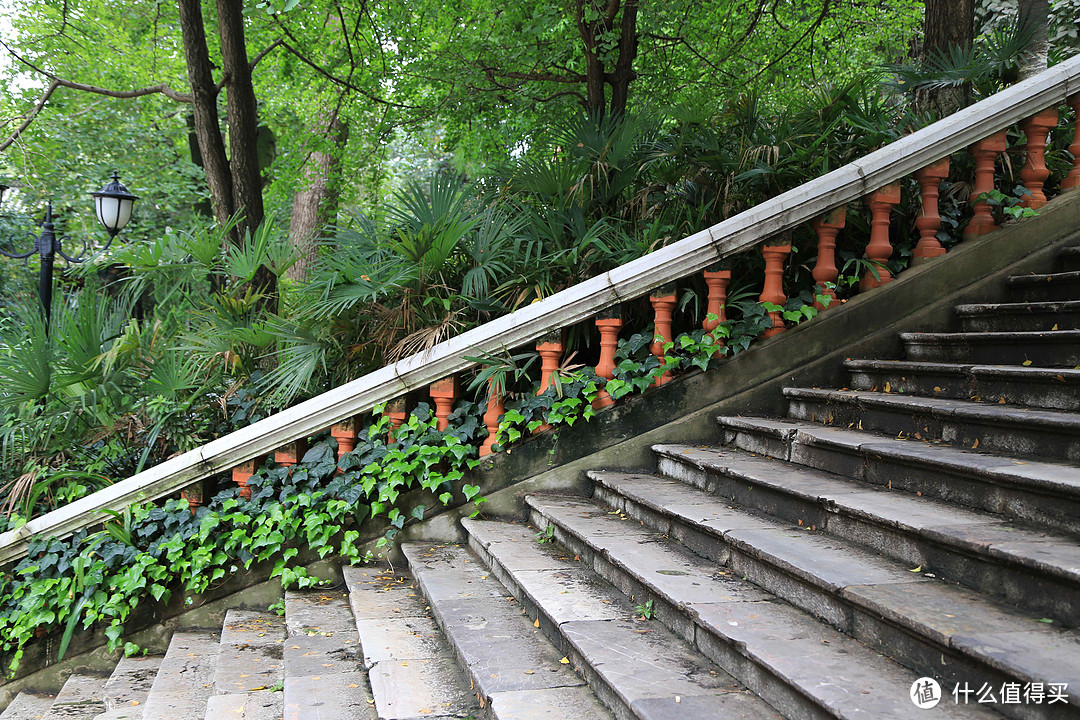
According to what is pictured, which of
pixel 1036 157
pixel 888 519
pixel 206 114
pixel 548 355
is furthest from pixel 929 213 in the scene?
pixel 206 114

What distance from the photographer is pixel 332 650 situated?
324cm

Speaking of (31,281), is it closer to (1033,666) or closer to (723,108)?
(723,108)

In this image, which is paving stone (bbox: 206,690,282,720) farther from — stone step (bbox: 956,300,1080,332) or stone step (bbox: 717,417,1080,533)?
stone step (bbox: 956,300,1080,332)

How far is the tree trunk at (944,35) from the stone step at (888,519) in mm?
3003

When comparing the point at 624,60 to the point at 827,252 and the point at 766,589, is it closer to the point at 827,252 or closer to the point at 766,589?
the point at 827,252

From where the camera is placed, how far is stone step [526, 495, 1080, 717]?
6.08 ft

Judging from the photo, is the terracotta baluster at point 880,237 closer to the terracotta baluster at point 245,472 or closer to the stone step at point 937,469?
the stone step at point 937,469

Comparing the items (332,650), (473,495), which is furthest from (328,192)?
(332,650)

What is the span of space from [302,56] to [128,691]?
253 inches

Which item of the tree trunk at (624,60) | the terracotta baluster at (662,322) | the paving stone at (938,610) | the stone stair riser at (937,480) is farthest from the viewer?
the tree trunk at (624,60)

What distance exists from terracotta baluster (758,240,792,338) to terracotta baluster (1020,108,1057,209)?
4.88ft

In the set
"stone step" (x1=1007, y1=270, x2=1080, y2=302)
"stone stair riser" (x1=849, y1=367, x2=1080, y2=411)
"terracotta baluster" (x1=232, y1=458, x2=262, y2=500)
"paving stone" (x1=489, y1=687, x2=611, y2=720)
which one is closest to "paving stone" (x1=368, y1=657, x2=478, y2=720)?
"paving stone" (x1=489, y1=687, x2=611, y2=720)

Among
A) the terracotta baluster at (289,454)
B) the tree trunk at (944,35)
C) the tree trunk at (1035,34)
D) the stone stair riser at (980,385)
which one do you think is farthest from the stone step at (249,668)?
the tree trunk at (1035,34)

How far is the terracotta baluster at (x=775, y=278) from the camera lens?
430cm
